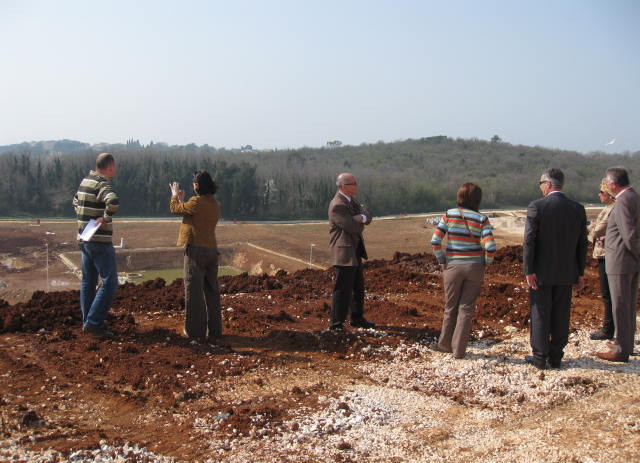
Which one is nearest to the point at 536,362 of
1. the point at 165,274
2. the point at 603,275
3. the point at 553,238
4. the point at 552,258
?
the point at 552,258

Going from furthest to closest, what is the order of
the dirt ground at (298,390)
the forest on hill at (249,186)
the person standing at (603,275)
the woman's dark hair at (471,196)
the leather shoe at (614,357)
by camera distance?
the forest on hill at (249,186) → the person standing at (603,275) → the leather shoe at (614,357) → the woman's dark hair at (471,196) → the dirt ground at (298,390)

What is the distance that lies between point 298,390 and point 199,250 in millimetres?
2267

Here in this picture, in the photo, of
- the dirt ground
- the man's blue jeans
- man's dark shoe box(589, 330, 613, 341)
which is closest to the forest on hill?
the dirt ground

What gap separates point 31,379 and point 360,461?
3621mm

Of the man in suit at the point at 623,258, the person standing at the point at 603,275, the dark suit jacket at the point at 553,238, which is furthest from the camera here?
the person standing at the point at 603,275

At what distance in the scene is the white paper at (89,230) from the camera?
666cm

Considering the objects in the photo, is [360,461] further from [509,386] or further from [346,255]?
[346,255]

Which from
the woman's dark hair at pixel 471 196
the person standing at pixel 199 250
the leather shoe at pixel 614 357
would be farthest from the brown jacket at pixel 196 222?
the leather shoe at pixel 614 357

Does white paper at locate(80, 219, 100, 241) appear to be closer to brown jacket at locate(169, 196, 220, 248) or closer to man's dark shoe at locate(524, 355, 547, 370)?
brown jacket at locate(169, 196, 220, 248)

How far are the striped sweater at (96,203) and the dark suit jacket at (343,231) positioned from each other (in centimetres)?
271

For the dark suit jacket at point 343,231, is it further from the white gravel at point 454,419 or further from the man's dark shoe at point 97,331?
the man's dark shoe at point 97,331

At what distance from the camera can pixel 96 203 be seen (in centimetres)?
684

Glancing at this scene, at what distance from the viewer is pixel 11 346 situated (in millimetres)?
6758

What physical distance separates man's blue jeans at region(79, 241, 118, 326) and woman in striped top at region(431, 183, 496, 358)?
3.97 m
